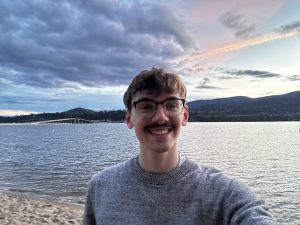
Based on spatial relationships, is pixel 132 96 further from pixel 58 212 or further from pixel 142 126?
pixel 58 212

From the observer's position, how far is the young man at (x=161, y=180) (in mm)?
2137

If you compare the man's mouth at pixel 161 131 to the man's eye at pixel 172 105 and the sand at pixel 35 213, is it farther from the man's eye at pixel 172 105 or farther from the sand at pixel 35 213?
the sand at pixel 35 213

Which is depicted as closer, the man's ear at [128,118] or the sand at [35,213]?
the man's ear at [128,118]

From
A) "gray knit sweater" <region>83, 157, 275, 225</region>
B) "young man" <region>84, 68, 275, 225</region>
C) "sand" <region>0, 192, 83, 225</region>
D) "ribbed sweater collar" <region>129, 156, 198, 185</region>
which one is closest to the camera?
"gray knit sweater" <region>83, 157, 275, 225</region>

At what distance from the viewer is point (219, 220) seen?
6.90 feet

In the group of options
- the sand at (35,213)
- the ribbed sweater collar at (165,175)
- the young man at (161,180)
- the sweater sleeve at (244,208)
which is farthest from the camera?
the sand at (35,213)

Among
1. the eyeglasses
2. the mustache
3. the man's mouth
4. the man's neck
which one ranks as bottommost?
the man's neck

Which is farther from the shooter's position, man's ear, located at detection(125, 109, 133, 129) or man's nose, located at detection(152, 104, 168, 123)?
man's ear, located at detection(125, 109, 133, 129)

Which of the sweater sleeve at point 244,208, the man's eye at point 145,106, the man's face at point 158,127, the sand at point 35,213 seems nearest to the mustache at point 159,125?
the man's face at point 158,127

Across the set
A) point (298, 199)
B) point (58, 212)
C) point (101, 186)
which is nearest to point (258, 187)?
point (298, 199)

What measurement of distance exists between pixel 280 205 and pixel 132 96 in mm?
20812

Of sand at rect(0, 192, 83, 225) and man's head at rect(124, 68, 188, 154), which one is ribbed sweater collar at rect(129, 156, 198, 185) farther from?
sand at rect(0, 192, 83, 225)

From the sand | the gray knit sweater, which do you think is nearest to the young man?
the gray knit sweater

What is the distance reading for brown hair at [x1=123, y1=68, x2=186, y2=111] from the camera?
7.73 feet
